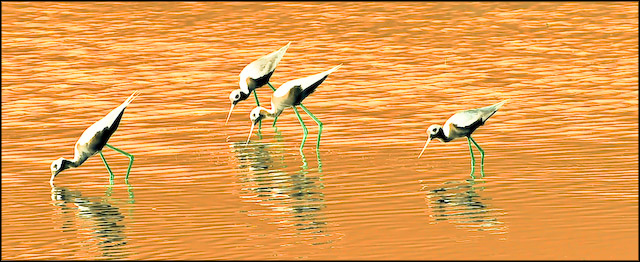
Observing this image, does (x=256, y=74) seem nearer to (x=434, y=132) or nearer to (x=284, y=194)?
(x=434, y=132)

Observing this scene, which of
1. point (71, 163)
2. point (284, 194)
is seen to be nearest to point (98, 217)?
point (284, 194)

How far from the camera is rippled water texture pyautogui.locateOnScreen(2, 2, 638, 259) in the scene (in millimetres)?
10773

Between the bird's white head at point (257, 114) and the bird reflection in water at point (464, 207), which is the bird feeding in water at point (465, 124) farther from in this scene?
the bird's white head at point (257, 114)

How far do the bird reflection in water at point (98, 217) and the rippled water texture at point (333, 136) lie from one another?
0.03 meters

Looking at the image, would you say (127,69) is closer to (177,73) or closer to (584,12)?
(177,73)

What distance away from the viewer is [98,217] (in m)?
11.9

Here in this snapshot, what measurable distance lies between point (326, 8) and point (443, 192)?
60.1 ft

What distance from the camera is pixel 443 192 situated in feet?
41.5

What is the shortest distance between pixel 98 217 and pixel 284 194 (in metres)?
1.74

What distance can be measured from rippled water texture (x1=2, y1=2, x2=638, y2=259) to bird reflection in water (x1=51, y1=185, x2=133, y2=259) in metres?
0.03

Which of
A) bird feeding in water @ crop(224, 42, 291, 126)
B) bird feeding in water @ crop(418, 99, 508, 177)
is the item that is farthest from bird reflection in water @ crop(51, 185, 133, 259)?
bird feeding in water @ crop(224, 42, 291, 126)

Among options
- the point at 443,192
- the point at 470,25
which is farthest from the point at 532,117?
the point at 470,25

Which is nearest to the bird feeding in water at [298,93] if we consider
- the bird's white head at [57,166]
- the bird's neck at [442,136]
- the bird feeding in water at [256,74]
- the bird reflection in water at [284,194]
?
the bird reflection in water at [284,194]

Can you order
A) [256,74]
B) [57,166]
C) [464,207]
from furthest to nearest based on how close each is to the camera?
[256,74]
[57,166]
[464,207]
